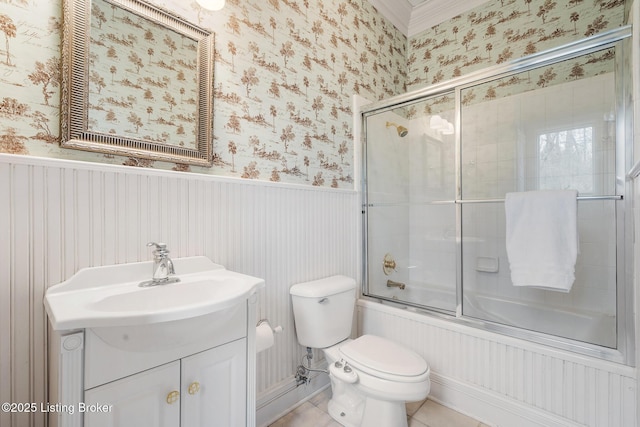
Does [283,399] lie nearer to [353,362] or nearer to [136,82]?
[353,362]

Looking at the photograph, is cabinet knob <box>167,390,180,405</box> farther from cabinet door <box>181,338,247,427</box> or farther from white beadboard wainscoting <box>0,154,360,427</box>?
white beadboard wainscoting <box>0,154,360,427</box>

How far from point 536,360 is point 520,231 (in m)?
0.62

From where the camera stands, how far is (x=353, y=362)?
138cm

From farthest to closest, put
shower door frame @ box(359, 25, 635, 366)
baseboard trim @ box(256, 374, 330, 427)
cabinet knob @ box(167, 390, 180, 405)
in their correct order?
baseboard trim @ box(256, 374, 330, 427)
shower door frame @ box(359, 25, 635, 366)
cabinet knob @ box(167, 390, 180, 405)

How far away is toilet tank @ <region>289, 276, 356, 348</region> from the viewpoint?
1.58 metres

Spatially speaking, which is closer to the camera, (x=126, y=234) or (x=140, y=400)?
(x=140, y=400)

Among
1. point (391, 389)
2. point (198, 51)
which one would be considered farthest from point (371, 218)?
point (198, 51)

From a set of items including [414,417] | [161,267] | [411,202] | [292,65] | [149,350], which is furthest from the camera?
[411,202]

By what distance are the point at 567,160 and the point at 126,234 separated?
Result: 2438mm

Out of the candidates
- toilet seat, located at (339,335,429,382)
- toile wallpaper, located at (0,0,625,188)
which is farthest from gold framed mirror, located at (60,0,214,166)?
toilet seat, located at (339,335,429,382)

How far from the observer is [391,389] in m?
1.25

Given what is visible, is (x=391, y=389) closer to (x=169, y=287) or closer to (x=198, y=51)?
(x=169, y=287)

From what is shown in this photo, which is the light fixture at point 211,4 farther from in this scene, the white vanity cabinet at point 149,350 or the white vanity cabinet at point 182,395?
the white vanity cabinet at point 182,395

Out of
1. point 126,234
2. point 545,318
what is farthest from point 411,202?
point 126,234
